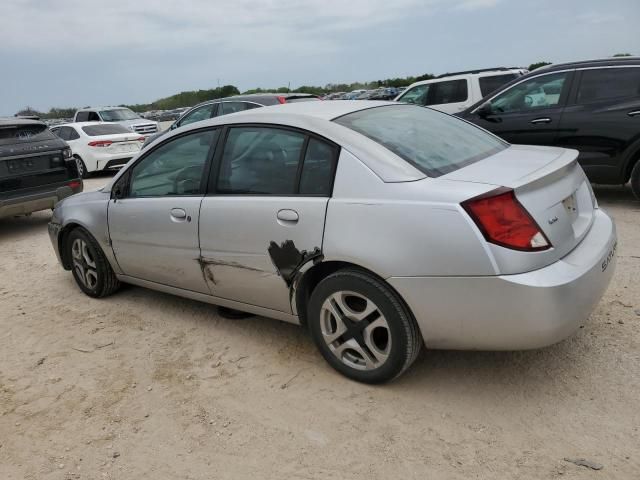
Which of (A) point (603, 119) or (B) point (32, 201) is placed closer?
(A) point (603, 119)

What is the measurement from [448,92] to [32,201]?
813cm

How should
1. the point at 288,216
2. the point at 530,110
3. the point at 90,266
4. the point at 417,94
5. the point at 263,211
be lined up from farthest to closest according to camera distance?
the point at 417,94, the point at 530,110, the point at 90,266, the point at 263,211, the point at 288,216

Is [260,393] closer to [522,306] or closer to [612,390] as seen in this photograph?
[522,306]

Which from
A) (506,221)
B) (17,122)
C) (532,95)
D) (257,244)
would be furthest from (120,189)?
(532,95)

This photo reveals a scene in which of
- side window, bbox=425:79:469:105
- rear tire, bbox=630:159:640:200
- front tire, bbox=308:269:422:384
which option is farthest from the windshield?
front tire, bbox=308:269:422:384

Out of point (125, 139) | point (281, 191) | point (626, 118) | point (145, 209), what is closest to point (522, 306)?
point (281, 191)

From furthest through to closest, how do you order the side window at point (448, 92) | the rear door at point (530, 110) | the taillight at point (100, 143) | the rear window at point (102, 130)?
the rear window at point (102, 130) → the taillight at point (100, 143) → the side window at point (448, 92) → the rear door at point (530, 110)

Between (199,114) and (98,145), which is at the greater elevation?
(199,114)

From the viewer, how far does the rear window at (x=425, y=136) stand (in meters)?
3.08

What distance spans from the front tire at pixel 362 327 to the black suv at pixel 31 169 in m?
5.43

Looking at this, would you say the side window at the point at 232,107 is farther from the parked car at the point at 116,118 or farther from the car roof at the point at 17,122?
the parked car at the point at 116,118

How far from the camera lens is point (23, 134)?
7.47 meters

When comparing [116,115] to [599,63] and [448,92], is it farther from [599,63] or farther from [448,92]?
[599,63]

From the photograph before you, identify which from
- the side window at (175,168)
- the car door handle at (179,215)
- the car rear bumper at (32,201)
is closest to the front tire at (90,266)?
the side window at (175,168)
